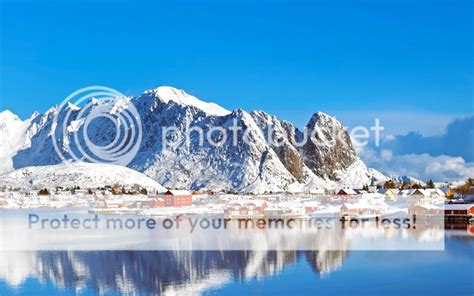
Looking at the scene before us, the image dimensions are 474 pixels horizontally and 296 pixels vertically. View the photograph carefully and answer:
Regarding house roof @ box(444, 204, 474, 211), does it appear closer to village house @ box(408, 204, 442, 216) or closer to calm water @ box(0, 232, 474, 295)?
village house @ box(408, 204, 442, 216)

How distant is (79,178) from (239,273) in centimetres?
13648

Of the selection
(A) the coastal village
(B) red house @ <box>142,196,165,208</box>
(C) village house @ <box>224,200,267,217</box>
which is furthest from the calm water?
(B) red house @ <box>142,196,165,208</box>

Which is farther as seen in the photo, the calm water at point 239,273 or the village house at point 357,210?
the village house at point 357,210

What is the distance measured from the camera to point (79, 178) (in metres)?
165

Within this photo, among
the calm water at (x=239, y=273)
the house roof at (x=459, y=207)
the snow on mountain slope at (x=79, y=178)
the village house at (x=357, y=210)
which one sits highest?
the snow on mountain slope at (x=79, y=178)

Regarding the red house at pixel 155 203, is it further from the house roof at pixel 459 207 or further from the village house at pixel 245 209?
the house roof at pixel 459 207

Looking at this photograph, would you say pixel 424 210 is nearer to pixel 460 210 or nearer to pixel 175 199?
pixel 460 210

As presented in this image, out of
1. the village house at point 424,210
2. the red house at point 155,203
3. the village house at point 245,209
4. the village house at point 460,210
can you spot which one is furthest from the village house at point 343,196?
the village house at point 460,210

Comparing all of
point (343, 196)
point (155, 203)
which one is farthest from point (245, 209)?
point (343, 196)

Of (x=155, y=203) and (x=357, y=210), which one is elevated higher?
(x=155, y=203)

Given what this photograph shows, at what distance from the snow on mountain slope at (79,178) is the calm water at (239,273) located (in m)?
116

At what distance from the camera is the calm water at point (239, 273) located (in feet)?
101

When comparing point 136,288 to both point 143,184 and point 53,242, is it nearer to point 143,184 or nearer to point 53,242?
point 53,242

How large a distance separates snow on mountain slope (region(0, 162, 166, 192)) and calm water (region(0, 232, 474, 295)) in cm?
11593
